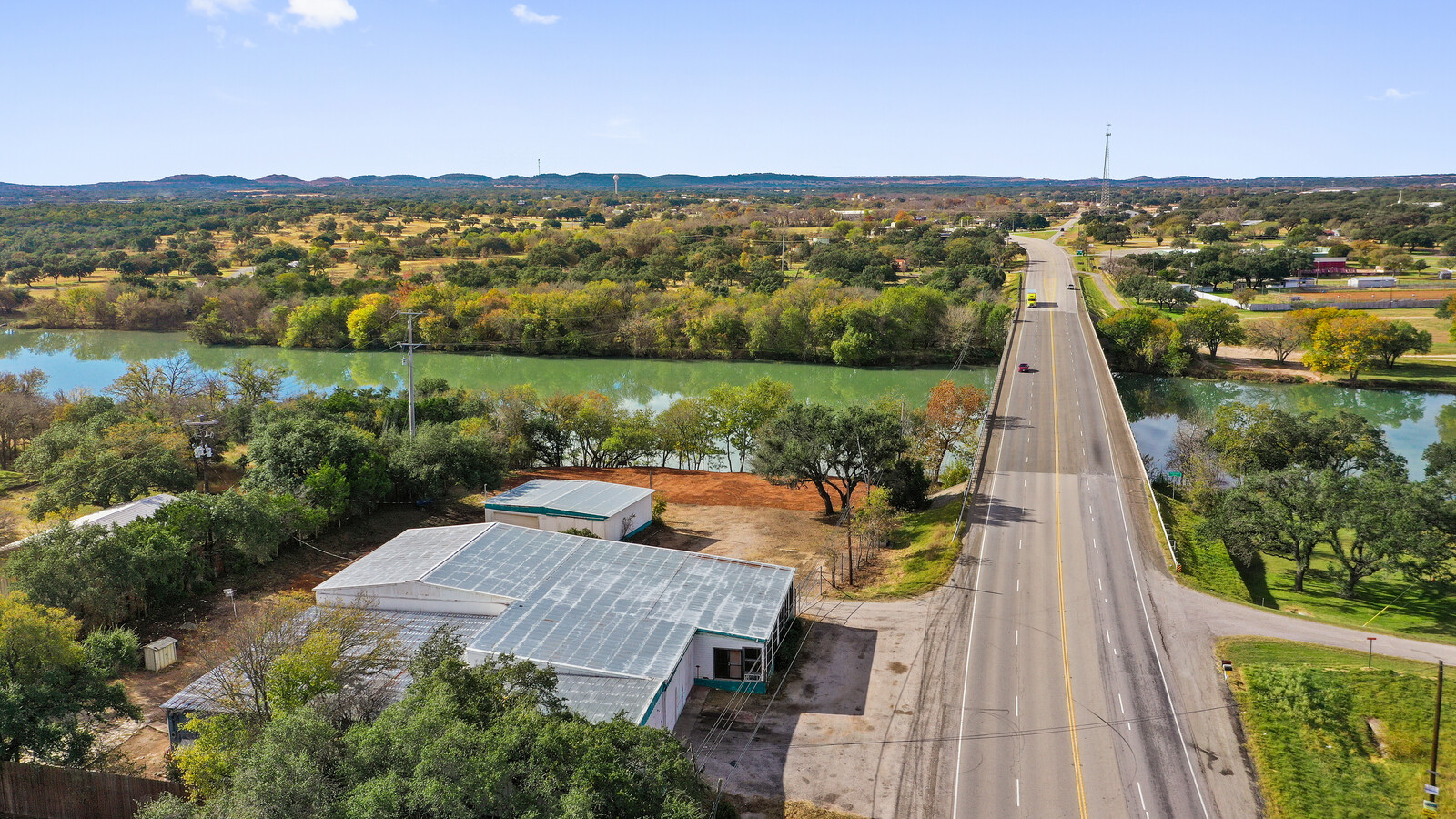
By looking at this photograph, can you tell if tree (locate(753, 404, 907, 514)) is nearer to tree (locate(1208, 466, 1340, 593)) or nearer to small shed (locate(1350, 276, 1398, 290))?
tree (locate(1208, 466, 1340, 593))

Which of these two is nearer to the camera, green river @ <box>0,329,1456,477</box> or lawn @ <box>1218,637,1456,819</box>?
lawn @ <box>1218,637,1456,819</box>

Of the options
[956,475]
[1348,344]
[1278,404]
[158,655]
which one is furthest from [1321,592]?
[1348,344]

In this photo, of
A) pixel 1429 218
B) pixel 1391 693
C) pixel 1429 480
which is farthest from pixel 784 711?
pixel 1429 218

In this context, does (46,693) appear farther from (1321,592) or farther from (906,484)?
(1321,592)

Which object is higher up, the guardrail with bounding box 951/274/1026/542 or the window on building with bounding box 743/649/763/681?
the guardrail with bounding box 951/274/1026/542

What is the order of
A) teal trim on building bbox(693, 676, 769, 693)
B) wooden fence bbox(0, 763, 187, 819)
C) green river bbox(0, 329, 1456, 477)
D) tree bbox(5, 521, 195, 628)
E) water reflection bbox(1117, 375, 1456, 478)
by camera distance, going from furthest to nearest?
1. green river bbox(0, 329, 1456, 477)
2. water reflection bbox(1117, 375, 1456, 478)
3. tree bbox(5, 521, 195, 628)
4. teal trim on building bbox(693, 676, 769, 693)
5. wooden fence bbox(0, 763, 187, 819)

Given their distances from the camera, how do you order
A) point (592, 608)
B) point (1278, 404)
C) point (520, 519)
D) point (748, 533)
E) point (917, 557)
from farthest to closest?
point (1278, 404), point (748, 533), point (520, 519), point (917, 557), point (592, 608)

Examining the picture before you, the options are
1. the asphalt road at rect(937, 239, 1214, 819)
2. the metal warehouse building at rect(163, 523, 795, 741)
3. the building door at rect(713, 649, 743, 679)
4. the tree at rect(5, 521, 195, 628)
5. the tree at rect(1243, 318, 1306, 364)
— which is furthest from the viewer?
the tree at rect(1243, 318, 1306, 364)

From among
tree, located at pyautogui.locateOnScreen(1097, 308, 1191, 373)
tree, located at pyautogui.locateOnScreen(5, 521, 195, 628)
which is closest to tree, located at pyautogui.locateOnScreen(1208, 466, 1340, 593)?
tree, located at pyautogui.locateOnScreen(5, 521, 195, 628)
